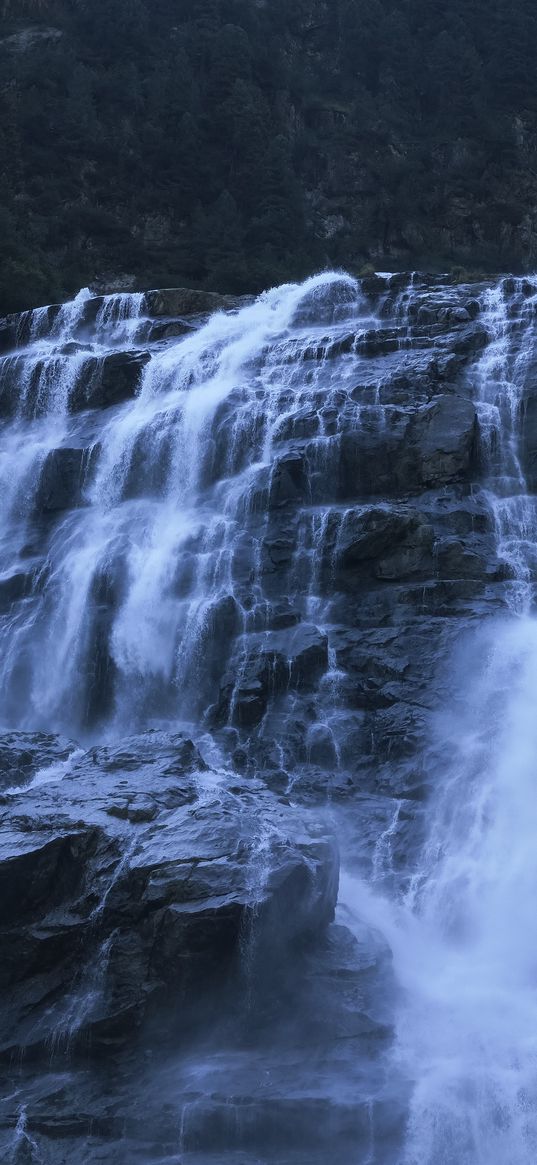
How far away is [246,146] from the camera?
2061 inches

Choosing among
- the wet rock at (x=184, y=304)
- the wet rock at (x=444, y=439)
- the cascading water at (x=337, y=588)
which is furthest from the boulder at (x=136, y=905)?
the wet rock at (x=184, y=304)

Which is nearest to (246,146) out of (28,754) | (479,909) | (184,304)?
(184,304)

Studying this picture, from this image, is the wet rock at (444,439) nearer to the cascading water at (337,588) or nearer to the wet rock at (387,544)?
the cascading water at (337,588)

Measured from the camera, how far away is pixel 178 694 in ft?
72.8

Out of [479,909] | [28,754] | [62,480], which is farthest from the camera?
[62,480]

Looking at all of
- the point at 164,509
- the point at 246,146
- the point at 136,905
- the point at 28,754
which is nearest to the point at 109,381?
the point at 164,509

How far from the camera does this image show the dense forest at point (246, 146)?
163ft

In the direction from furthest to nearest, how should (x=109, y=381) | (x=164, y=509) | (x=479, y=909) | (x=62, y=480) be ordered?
(x=109, y=381) < (x=62, y=480) < (x=164, y=509) < (x=479, y=909)

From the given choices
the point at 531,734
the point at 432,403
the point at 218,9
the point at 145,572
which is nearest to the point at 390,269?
the point at 218,9

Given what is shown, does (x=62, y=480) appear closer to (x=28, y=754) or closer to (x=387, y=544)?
(x=387, y=544)

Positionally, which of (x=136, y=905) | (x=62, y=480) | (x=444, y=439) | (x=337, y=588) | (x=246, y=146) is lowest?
(x=136, y=905)

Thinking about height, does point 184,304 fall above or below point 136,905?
above

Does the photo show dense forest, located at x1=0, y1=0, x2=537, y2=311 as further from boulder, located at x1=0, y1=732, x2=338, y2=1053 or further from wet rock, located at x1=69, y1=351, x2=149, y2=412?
boulder, located at x1=0, y1=732, x2=338, y2=1053

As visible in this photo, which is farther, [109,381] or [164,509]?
[109,381]
